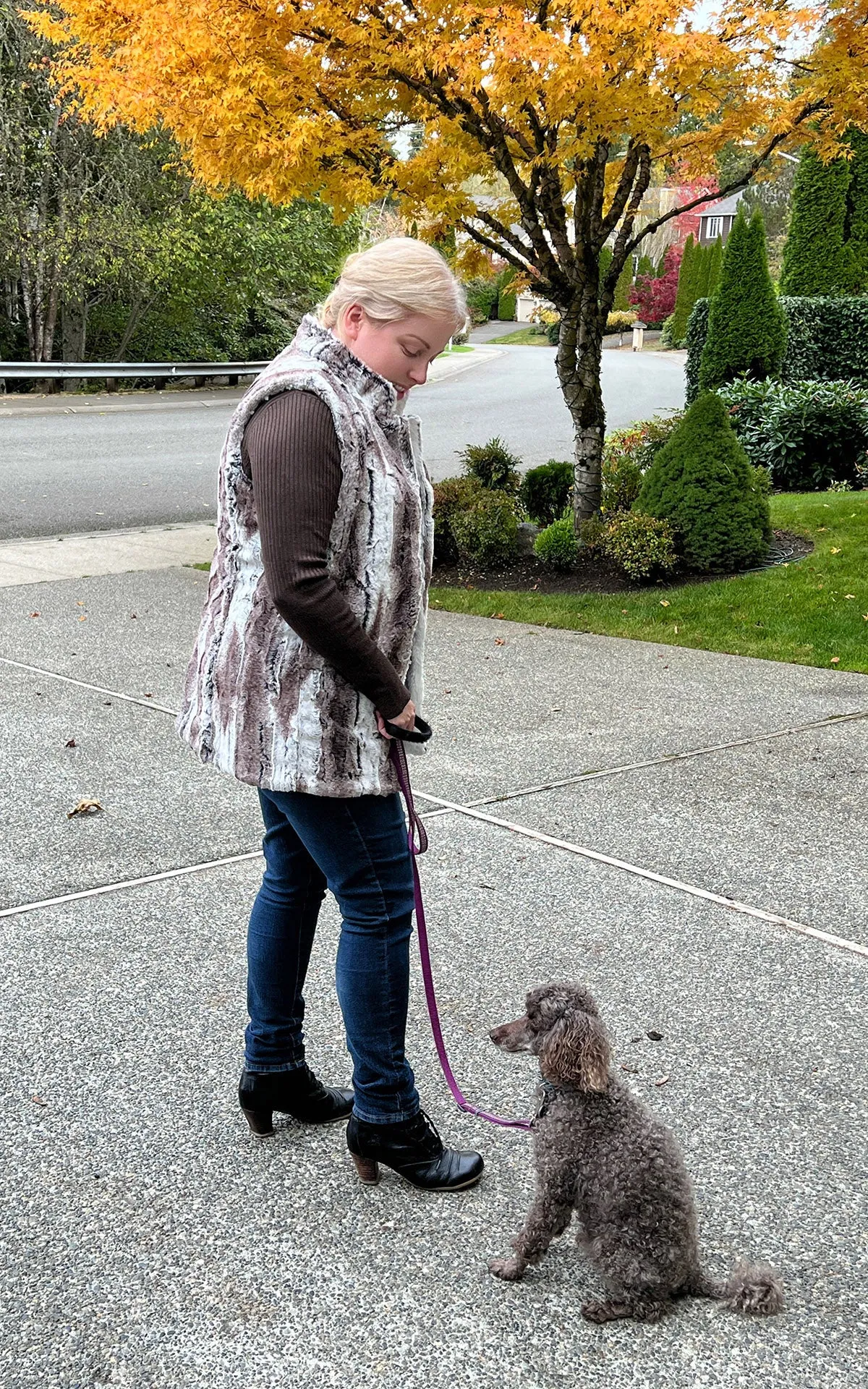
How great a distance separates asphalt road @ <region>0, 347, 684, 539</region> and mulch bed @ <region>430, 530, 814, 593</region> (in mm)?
3905

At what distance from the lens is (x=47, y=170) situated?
21.9m

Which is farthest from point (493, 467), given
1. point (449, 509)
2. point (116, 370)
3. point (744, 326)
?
point (116, 370)

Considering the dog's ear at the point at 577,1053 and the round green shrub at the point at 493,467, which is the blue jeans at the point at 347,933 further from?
the round green shrub at the point at 493,467

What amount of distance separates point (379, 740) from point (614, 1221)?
989 mm

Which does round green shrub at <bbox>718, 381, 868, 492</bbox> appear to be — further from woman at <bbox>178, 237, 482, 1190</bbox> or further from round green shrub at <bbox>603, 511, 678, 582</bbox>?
woman at <bbox>178, 237, 482, 1190</bbox>

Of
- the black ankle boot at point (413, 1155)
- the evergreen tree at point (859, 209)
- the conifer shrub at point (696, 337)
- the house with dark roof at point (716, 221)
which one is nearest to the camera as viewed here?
the black ankle boot at point (413, 1155)

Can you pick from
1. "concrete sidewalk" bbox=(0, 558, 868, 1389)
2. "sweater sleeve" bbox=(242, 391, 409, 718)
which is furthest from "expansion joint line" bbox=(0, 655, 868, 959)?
"sweater sleeve" bbox=(242, 391, 409, 718)

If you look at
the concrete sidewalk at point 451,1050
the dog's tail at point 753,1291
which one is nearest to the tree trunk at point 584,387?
the concrete sidewalk at point 451,1050

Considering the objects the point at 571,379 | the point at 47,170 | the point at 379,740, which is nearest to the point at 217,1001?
the point at 379,740

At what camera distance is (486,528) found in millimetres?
9148

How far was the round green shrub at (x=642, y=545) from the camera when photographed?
8.38 metres

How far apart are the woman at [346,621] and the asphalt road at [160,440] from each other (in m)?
8.96

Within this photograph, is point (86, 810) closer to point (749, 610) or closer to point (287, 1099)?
point (287, 1099)

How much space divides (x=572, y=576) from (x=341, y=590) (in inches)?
271
